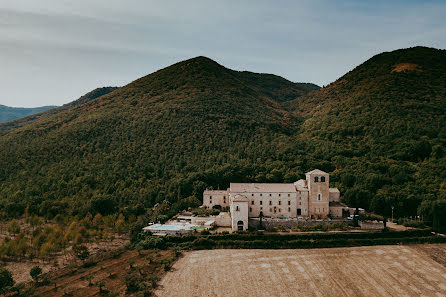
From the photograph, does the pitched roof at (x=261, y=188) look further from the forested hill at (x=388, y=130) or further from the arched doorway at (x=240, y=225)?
the forested hill at (x=388, y=130)

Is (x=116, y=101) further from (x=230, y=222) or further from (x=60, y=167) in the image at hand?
(x=230, y=222)

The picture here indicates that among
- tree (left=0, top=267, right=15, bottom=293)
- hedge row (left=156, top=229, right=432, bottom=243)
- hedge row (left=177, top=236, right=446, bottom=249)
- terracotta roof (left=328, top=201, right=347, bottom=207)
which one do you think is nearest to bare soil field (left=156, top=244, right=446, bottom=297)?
hedge row (left=177, top=236, right=446, bottom=249)

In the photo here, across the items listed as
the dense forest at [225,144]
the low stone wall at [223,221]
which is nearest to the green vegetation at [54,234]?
the dense forest at [225,144]

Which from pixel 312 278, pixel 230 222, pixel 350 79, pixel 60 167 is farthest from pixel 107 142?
pixel 350 79

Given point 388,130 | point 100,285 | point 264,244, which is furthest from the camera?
point 388,130

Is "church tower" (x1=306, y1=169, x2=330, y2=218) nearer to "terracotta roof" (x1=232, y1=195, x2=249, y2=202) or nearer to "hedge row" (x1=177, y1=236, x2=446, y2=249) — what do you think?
"hedge row" (x1=177, y1=236, x2=446, y2=249)

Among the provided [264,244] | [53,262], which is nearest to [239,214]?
[264,244]

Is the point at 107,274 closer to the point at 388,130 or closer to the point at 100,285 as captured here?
the point at 100,285
